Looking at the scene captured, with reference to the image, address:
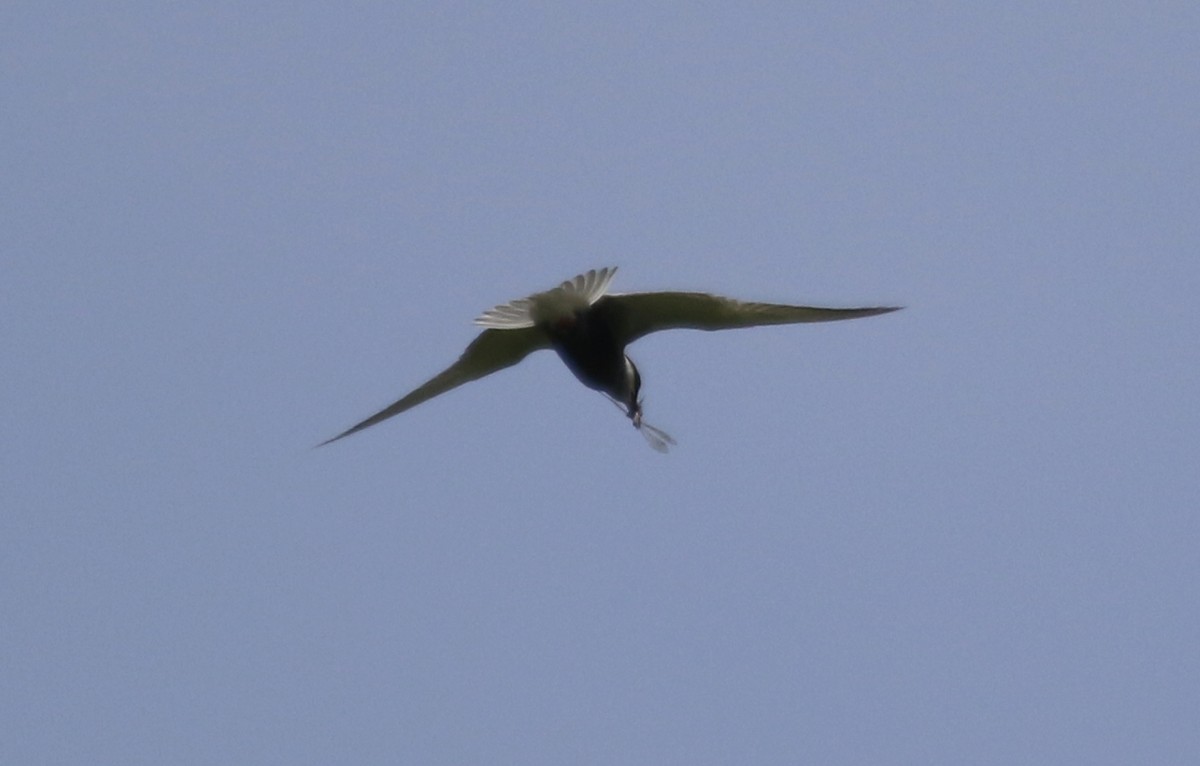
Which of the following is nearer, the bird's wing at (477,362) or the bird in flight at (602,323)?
the bird in flight at (602,323)

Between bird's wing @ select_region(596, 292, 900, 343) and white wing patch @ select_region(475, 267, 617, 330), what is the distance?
9.3 inches

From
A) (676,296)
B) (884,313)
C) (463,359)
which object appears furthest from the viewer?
(463,359)

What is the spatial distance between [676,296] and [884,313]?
1495 millimetres

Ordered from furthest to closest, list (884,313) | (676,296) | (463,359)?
(463,359), (676,296), (884,313)

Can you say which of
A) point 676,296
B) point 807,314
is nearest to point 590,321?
point 676,296

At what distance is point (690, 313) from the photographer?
1199 cm

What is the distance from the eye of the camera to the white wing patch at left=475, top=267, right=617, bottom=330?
11352mm

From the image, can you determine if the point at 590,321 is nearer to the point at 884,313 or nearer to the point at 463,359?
the point at 463,359

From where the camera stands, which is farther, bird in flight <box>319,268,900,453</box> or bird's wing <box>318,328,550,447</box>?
bird's wing <box>318,328,550,447</box>

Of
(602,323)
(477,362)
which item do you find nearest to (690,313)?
(602,323)

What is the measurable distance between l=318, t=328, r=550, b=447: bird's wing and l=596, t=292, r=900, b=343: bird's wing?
708 mm

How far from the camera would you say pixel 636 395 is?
12359 mm

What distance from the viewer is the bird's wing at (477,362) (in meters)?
12.4

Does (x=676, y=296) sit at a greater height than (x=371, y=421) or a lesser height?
greater
